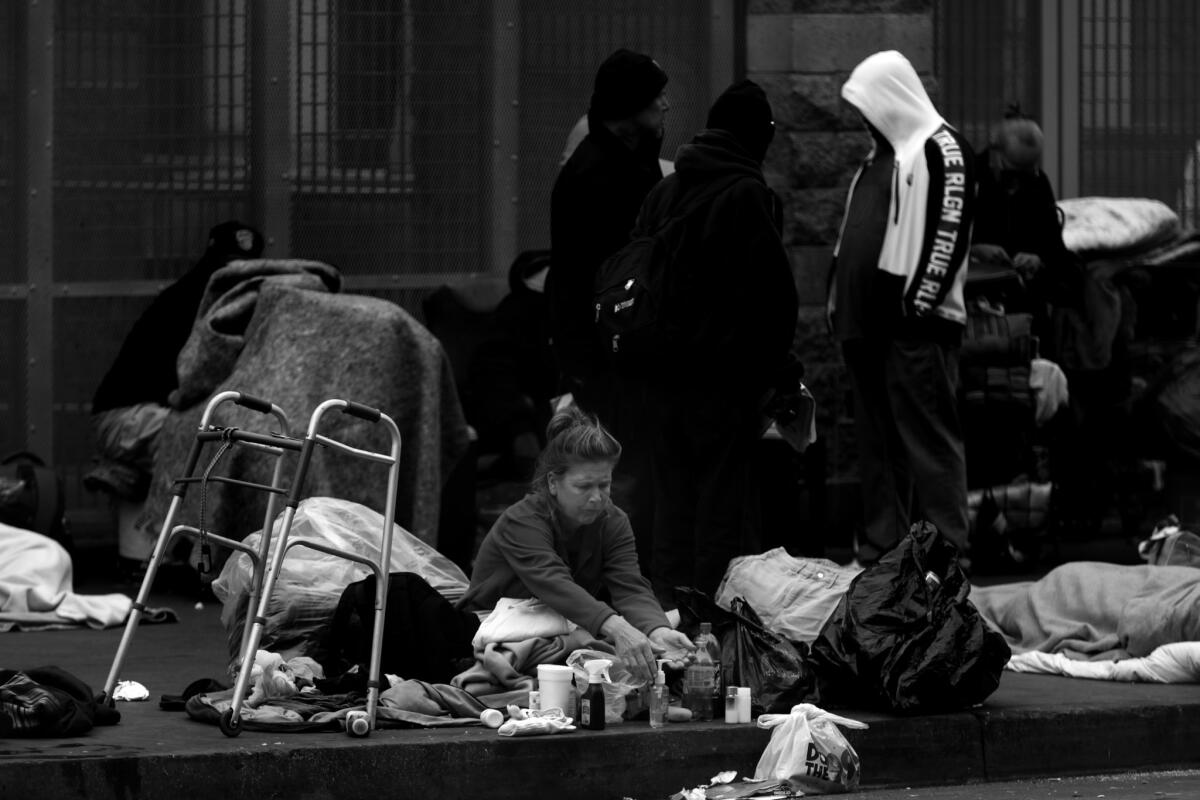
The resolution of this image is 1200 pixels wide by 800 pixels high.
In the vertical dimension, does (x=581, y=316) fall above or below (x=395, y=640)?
above

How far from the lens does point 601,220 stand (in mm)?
9312

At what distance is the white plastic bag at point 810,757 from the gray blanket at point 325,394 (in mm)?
3494

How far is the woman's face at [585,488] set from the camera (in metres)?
A: 7.26

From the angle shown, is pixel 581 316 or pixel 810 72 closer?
pixel 581 316

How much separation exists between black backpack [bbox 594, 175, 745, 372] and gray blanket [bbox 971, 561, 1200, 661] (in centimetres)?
189

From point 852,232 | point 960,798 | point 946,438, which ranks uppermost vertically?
point 852,232

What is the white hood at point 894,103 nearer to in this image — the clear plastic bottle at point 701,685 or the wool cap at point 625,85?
the wool cap at point 625,85

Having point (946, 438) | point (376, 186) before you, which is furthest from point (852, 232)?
point (376, 186)

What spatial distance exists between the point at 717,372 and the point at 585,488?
1.47 m

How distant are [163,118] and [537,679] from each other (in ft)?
17.2

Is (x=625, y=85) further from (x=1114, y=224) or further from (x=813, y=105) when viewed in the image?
(x=1114, y=224)

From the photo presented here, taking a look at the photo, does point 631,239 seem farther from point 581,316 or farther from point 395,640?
point 395,640

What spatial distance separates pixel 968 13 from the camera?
42.1 ft

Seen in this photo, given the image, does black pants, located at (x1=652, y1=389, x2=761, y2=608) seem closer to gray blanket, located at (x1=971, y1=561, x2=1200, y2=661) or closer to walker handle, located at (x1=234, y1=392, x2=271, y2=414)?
gray blanket, located at (x1=971, y1=561, x2=1200, y2=661)
